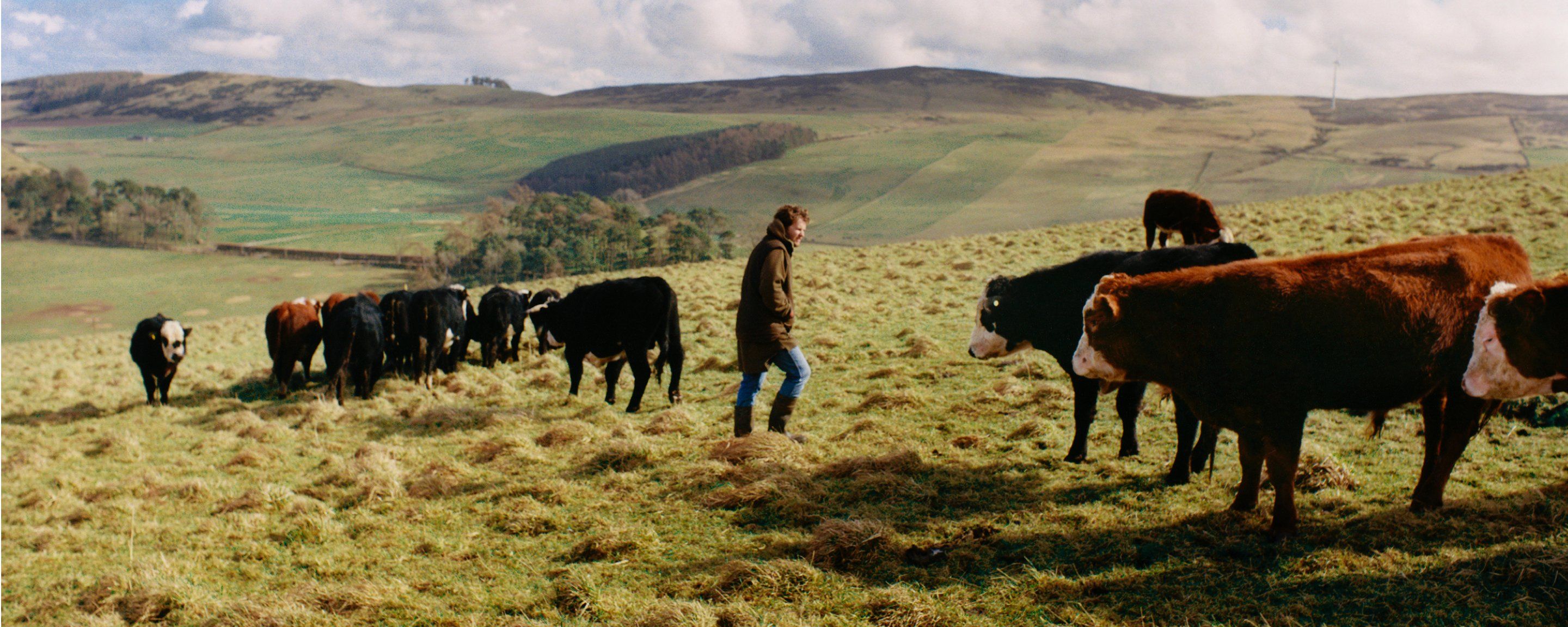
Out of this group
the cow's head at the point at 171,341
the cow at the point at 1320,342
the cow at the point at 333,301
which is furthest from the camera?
the cow at the point at 333,301

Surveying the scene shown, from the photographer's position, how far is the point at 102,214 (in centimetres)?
8462

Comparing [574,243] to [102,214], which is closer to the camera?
[574,243]

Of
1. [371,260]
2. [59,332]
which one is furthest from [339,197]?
[59,332]

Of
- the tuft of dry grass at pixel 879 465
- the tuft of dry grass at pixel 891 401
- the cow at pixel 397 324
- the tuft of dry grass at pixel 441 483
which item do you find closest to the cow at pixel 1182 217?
the tuft of dry grass at pixel 891 401

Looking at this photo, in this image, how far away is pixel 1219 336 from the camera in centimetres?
513

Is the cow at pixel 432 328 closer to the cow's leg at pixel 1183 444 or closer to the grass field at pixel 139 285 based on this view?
the cow's leg at pixel 1183 444

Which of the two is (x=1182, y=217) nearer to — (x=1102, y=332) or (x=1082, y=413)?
(x=1082, y=413)

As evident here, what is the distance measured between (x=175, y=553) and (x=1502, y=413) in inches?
453

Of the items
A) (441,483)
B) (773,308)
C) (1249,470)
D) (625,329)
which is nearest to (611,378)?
(625,329)

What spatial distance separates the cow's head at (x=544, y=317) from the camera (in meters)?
11.8

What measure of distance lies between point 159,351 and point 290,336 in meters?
2.04

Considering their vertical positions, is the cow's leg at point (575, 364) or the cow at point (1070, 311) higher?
the cow at point (1070, 311)

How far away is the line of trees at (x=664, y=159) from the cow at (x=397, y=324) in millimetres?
97813

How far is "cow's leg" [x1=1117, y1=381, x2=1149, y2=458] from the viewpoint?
22.5 ft
